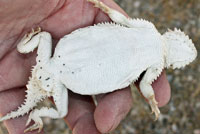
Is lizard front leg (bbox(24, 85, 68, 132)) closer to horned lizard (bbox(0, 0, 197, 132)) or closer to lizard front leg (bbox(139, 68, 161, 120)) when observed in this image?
horned lizard (bbox(0, 0, 197, 132))

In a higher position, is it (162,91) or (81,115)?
(162,91)

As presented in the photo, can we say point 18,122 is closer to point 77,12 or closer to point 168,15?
point 77,12

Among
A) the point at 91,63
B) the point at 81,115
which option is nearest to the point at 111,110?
the point at 81,115

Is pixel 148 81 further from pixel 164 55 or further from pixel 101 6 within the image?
pixel 101 6

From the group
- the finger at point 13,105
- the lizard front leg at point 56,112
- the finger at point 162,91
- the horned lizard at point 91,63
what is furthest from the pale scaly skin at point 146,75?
the finger at point 13,105

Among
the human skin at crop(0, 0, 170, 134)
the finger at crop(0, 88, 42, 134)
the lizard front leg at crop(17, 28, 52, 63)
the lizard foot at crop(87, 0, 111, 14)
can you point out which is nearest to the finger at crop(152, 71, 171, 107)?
the human skin at crop(0, 0, 170, 134)

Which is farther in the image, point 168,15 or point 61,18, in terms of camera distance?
point 168,15

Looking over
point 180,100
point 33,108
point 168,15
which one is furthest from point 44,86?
point 168,15
